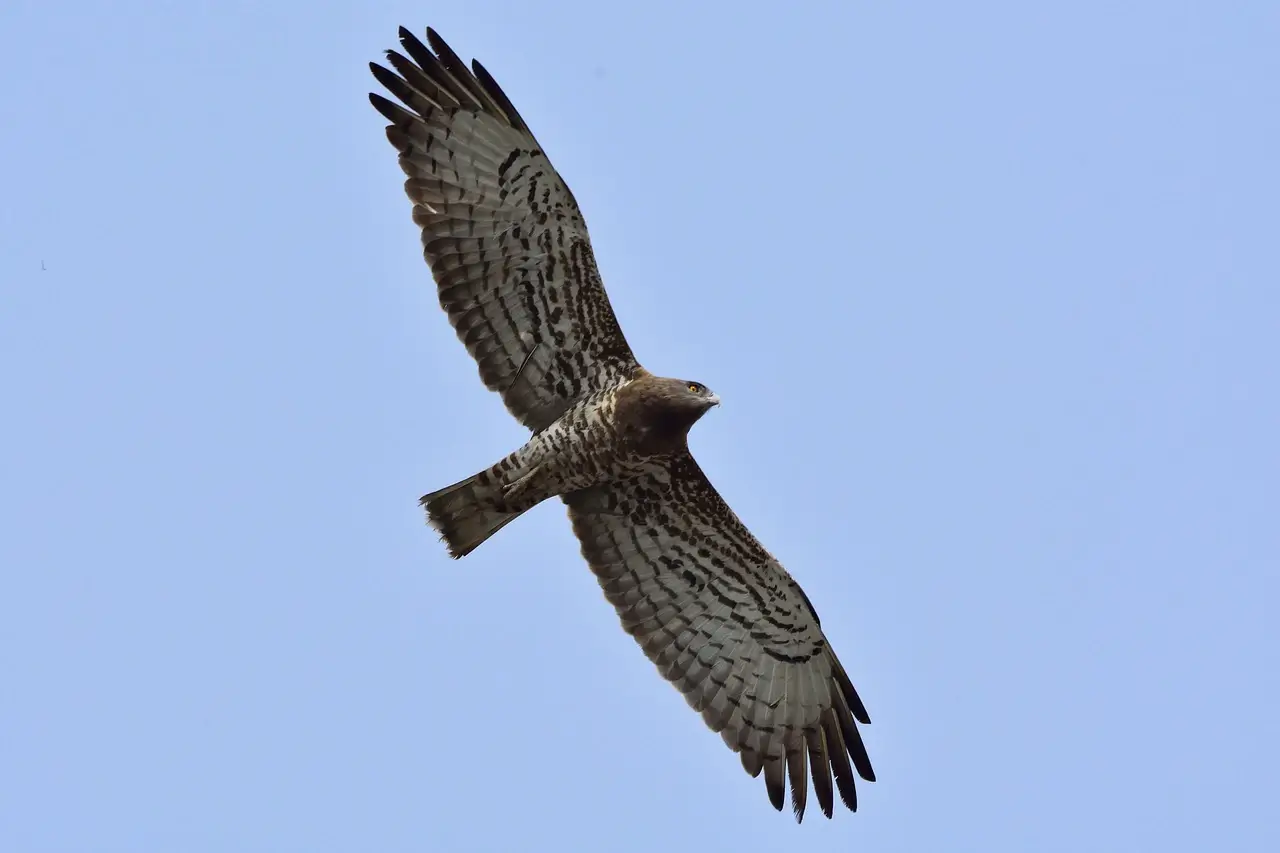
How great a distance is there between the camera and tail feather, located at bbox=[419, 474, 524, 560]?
14.0m

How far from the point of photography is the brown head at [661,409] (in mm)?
13523

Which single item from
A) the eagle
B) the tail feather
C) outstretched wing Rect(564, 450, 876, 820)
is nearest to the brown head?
the eagle

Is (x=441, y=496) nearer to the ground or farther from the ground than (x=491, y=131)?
nearer to the ground

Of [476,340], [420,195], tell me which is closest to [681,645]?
[476,340]

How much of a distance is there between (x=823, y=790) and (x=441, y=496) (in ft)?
12.4

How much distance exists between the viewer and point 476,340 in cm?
1405

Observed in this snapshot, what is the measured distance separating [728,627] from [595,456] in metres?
1.90

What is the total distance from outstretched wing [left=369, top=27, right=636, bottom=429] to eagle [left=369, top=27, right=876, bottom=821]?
1cm

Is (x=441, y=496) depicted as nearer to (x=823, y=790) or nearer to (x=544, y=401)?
(x=544, y=401)

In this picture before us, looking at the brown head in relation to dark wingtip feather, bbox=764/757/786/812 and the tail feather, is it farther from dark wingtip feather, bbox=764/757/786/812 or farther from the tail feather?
dark wingtip feather, bbox=764/757/786/812

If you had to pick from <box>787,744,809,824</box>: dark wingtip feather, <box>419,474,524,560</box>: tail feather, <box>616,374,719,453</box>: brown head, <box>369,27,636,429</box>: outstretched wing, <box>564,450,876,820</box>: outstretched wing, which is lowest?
<box>787,744,809,824</box>: dark wingtip feather

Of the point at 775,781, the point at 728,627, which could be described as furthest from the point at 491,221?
the point at 775,781

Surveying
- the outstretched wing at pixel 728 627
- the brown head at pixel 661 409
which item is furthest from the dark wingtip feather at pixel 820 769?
the brown head at pixel 661 409

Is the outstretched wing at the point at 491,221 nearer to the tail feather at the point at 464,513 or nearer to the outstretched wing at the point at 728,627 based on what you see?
the tail feather at the point at 464,513
